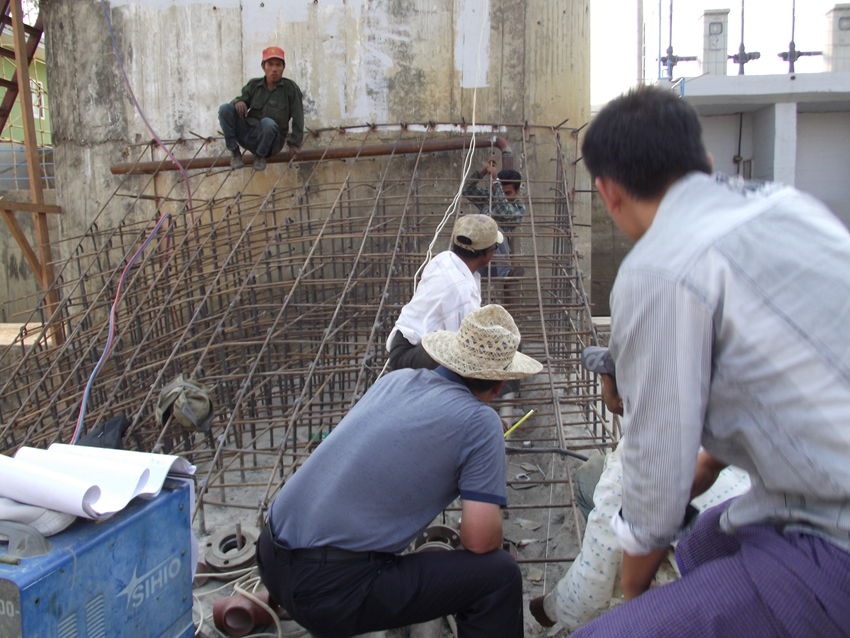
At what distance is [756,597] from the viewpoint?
3.93 feet

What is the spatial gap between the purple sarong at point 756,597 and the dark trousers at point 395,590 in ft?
3.14

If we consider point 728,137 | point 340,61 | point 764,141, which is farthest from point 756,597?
point 728,137

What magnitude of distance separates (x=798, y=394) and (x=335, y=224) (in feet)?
19.1

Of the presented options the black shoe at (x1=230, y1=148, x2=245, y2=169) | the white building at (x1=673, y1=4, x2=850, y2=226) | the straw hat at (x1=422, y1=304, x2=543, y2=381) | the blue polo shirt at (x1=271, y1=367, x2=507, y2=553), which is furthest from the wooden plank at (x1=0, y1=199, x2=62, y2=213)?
the white building at (x1=673, y1=4, x2=850, y2=226)

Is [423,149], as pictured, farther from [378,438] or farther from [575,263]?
[378,438]

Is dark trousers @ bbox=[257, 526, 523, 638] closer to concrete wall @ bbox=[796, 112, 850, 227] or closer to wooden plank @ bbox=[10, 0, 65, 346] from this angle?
wooden plank @ bbox=[10, 0, 65, 346]

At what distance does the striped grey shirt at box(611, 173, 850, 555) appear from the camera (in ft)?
3.67

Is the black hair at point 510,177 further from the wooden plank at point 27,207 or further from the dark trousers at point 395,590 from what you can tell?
the wooden plank at point 27,207

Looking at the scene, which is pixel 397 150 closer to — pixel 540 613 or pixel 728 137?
pixel 540 613

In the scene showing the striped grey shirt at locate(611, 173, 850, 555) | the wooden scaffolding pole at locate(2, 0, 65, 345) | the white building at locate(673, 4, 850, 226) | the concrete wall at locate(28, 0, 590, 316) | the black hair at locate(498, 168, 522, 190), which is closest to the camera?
the striped grey shirt at locate(611, 173, 850, 555)

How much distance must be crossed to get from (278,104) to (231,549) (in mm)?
4744

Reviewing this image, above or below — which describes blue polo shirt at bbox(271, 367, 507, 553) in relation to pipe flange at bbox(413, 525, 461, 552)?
above

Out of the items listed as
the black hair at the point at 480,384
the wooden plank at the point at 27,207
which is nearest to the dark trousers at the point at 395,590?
the black hair at the point at 480,384

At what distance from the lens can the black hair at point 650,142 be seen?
1286 mm
